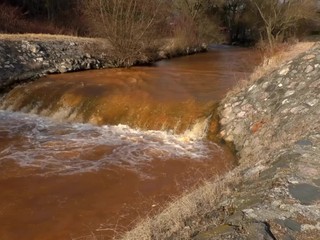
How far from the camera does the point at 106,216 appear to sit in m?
5.62

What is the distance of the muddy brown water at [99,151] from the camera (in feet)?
18.7

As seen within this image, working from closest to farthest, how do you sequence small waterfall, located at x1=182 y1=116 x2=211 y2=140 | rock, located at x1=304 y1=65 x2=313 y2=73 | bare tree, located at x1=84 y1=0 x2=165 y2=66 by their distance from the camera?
rock, located at x1=304 y1=65 x2=313 y2=73 < small waterfall, located at x1=182 y1=116 x2=211 y2=140 < bare tree, located at x1=84 y1=0 x2=165 y2=66

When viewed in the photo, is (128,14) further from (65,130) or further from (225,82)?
(65,130)

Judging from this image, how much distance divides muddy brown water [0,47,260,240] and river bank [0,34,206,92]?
2.76 feet

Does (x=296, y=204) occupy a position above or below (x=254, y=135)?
above

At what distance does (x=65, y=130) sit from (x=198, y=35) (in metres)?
18.4

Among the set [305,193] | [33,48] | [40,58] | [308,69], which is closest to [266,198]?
[305,193]

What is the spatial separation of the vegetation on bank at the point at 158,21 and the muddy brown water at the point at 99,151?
3956 millimetres

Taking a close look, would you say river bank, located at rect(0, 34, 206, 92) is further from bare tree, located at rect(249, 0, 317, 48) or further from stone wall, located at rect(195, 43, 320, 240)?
bare tree, located at rect(249, 0, 317, 48)

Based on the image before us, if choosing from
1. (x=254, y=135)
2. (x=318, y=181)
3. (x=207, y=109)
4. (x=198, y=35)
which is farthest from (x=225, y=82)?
(x=198, y=35)

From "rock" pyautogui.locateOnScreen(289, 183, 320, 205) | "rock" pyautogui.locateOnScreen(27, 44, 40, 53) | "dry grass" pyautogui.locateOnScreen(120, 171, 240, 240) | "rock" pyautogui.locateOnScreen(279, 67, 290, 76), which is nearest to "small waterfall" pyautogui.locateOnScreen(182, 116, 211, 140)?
"rock" pyautogui.locateOnScreen(279, 67, 290, 76)

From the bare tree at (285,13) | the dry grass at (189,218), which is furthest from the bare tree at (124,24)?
the dry grass at (189,218)

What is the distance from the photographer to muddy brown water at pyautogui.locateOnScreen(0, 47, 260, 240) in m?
5.69

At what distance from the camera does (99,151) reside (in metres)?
7.97
